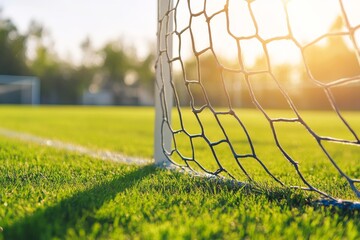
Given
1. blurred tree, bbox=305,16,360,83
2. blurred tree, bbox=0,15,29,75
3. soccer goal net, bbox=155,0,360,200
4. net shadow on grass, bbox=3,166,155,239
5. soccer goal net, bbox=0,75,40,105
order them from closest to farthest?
net shadow on grass, bbox=3,166,155,239 < soccer goal net, bbox=155,0,360,200 < blurred tree, bbox=305,16,360,83 < soccer goal net, bbox=0,75,40,105 < blurred tree, bbox=0,15,29,75

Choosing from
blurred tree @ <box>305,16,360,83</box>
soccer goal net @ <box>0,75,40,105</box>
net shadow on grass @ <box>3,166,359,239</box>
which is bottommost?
soccer goal net @ <box>0,75,40,105</box>

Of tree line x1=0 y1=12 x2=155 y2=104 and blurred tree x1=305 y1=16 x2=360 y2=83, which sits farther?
tree line x1=0 y1=12 x2=155 y2=104

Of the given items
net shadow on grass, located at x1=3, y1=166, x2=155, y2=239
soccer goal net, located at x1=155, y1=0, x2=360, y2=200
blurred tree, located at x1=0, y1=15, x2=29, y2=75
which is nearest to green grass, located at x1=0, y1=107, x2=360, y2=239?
net shadow on grass, located at x1=3, y1=166, x2=155, y2=239

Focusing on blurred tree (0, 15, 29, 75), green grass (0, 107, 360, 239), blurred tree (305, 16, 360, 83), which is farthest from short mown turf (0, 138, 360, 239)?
blurred tree (0, 15, 29, 75)

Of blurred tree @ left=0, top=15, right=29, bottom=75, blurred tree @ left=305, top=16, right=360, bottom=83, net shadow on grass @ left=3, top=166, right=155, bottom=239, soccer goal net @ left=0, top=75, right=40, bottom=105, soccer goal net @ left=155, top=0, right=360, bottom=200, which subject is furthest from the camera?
blurred tree @ left=0, top=15, right=29, bottom=75

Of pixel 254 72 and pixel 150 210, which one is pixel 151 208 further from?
pixel 254 72

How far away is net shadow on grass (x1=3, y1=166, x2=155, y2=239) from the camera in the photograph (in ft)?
3.93

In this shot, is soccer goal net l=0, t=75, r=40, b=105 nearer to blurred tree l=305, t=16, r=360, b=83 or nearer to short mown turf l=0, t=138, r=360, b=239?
blurred tree l=305, t=16, r=360, b=83

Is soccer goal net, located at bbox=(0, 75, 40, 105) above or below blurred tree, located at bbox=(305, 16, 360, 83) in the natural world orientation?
below

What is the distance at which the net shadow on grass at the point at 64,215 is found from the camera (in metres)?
1.20

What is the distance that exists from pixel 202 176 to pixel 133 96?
107ft

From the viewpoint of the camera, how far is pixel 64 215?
136cm

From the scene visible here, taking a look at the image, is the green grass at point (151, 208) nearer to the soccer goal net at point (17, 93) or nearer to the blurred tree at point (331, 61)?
the blurred tree at point (331, 61)

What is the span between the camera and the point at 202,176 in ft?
6.96
